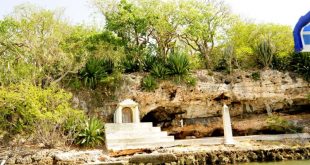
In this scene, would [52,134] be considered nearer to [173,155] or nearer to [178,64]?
[173,155]

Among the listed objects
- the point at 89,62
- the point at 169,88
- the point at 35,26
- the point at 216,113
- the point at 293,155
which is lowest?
the point at 293,155

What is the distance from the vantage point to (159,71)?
21453 millimetres

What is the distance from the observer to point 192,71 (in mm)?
22750

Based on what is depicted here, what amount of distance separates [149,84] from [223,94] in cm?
457

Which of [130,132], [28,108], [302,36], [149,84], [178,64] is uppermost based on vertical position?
[178,64]

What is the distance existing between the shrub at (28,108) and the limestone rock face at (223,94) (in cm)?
531

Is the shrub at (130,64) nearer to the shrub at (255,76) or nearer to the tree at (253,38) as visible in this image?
the tree at (253,38)

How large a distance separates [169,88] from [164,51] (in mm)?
2754

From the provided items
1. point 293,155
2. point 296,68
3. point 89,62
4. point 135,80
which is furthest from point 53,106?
point 296,68

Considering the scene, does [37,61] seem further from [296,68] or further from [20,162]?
[296,68]

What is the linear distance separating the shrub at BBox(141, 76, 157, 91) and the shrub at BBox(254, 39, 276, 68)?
698 centimetres

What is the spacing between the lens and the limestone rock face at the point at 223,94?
70.3 feet

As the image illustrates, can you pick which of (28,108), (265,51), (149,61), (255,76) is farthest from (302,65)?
(28,108)

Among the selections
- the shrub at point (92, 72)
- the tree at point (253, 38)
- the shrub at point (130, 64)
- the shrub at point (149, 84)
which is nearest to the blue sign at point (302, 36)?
the shrub at point (92, 72)
